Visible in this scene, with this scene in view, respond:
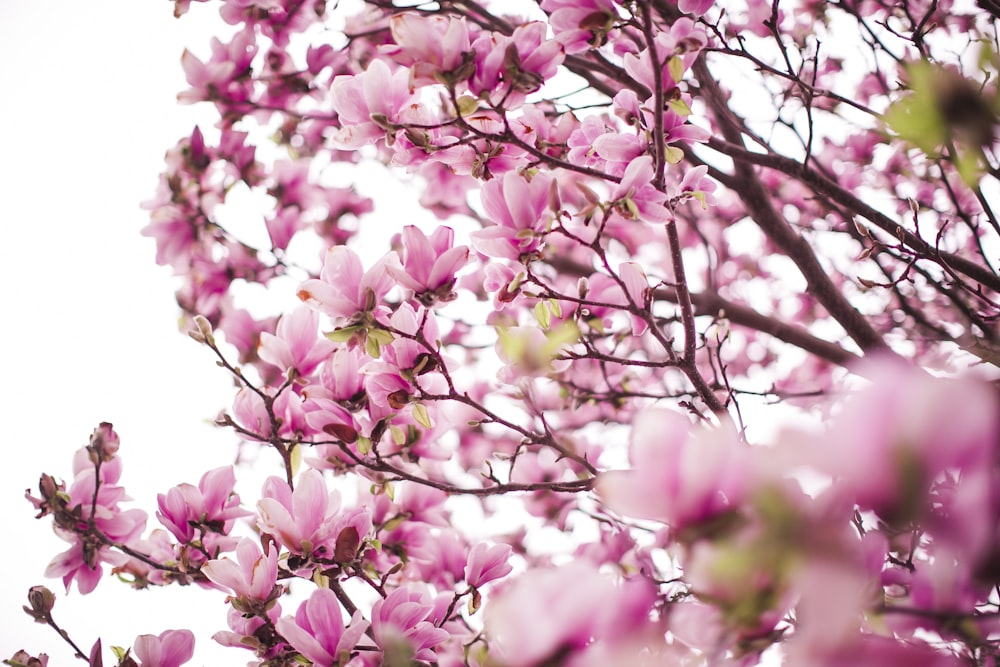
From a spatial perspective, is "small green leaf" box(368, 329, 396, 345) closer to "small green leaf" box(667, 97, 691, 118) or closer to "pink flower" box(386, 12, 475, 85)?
"pink flower" box(386, 12, 475, 85)

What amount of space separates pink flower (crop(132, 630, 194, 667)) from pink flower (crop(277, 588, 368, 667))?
24 centimetres

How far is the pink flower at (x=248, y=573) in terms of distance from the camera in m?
0.67

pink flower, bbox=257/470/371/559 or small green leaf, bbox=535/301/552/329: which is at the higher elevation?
small green leaf, bbox=535/301/552/329

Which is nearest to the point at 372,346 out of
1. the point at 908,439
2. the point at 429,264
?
the point at 429,264

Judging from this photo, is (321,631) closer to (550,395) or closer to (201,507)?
(201,507)

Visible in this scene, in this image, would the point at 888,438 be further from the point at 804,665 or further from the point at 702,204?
the point at 702,204

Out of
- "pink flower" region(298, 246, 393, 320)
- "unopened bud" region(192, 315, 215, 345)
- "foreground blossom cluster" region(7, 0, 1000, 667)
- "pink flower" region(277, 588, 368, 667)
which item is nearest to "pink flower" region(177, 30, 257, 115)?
"foreground blossom cluster" region(7, 0, 1000, 667)

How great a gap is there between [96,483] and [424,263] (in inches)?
24.2

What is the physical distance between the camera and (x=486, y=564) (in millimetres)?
771

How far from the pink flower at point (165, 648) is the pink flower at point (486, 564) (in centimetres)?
40

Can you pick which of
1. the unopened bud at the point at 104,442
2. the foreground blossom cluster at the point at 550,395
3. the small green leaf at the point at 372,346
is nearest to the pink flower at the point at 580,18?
the foreground blossom cluster at the point at 550,395

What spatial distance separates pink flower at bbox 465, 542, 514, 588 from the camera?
2.53ft

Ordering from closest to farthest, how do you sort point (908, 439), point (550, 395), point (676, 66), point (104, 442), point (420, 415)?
point (908, 439)
point (676, 66)
point (420, 415)
point (104, 442)
point (550, 395)

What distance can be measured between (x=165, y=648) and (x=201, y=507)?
7.2 inches
